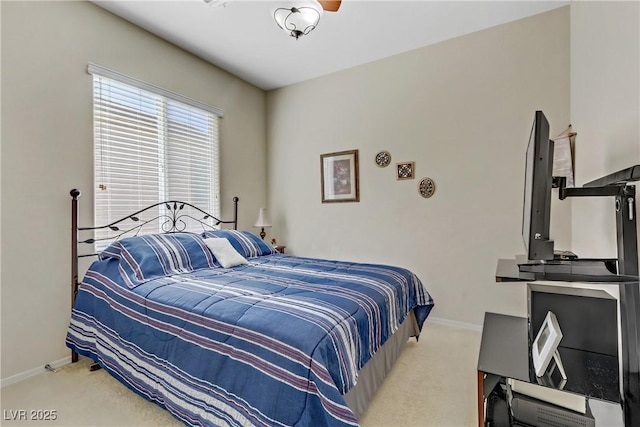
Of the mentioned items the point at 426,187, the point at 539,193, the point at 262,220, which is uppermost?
the point at 426,187

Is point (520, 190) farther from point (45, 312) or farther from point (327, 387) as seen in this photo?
point (45, 312)

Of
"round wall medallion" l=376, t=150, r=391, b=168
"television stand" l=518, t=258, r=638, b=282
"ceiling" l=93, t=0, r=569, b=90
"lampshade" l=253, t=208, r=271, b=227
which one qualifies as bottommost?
"television stand" l=518, t=258, r=638, b=282

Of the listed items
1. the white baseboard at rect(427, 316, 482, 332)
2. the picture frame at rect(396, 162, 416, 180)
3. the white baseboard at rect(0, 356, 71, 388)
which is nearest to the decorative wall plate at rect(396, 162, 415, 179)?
the picture frame at rect(396, 162, 416, 180)

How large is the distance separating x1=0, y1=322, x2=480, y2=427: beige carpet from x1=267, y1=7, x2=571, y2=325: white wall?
101 cm

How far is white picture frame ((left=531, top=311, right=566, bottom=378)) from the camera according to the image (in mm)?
1086

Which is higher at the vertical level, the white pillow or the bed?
the white pillow

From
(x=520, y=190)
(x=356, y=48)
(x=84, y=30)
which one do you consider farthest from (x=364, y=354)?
(x=84, y=30)

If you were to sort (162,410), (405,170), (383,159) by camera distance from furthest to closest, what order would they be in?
(383,159) < (405,170) < (162,410)

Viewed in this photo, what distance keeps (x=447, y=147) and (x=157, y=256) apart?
112 inches

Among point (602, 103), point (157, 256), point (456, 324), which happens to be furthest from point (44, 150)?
point (456, 324)

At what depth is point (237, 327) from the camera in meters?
1.41

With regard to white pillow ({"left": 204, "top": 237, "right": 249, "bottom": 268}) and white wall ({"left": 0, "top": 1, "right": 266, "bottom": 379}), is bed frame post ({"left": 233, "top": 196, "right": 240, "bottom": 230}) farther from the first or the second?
white wall ({"left": 0, "top": 1, "right": 266, "bottom": 379})

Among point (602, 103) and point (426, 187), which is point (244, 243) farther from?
point (602, 103)

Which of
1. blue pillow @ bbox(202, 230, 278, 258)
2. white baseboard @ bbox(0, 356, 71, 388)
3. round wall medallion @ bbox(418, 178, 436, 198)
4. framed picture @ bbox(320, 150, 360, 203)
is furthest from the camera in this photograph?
framed picture @ bbox(320, 150, 360, 203)
